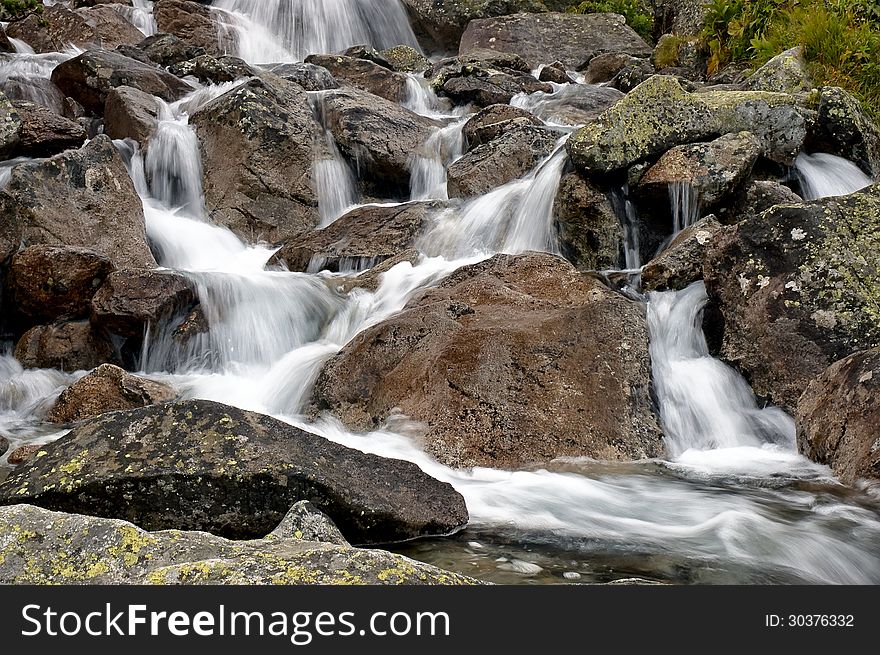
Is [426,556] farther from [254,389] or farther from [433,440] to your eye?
[254,389]

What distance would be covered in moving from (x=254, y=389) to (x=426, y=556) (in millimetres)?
4251

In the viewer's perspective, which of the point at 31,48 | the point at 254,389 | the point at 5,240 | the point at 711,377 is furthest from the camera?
the point at 31,48

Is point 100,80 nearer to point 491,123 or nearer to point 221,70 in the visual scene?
point 221,70

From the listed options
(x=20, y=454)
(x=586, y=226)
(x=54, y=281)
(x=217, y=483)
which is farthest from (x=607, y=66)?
(x=217, y=483)

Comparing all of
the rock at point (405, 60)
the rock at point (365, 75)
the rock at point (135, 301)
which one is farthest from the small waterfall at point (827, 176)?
the rock at point (405, 60)

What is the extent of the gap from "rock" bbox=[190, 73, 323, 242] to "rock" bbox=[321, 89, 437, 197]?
525mm

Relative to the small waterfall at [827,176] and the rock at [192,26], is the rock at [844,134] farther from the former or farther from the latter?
the rock at [192,26]

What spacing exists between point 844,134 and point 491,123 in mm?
5188

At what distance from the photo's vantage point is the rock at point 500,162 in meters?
11.3

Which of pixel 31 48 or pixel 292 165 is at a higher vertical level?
pixel 31 48

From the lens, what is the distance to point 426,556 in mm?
4094

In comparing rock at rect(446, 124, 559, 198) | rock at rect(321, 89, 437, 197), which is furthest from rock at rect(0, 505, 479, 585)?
rock at rect(321, 89, 437, 197)

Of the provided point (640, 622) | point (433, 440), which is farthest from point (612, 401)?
point (640, 622)

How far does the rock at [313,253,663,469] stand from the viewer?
19.4 ft
